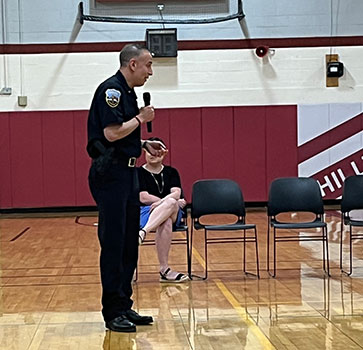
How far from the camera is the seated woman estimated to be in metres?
6.16

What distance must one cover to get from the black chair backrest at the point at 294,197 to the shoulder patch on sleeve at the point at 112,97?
109 inches

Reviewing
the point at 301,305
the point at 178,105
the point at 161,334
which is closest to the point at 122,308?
the point at 161,334

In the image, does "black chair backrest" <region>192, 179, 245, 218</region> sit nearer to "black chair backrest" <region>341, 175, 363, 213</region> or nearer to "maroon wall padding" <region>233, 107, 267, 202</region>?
"black chair backrest" <region>341, 175, 363, 213</region>

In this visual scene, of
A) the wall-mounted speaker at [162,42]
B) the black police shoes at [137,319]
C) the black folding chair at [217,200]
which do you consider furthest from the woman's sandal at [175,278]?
the wall-mounted speaker at [162,42]

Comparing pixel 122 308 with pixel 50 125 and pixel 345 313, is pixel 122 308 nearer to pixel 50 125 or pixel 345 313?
pixel 345 313

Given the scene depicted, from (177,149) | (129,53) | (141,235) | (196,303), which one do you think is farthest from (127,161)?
(177,149)

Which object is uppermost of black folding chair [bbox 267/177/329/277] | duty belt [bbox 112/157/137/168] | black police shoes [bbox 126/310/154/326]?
duty belt [bbox 112/157/137/168]

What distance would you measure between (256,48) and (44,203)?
490 centimetres

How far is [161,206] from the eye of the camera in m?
6.17

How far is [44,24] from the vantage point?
1271 cm

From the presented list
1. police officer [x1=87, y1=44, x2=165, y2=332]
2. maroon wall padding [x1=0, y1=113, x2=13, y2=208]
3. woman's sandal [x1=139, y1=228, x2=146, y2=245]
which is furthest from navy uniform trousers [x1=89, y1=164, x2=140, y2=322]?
maroon wall padding [x1=0, y1=113, x2=13, y2=208]

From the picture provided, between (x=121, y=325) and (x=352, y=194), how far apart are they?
3.30 meters

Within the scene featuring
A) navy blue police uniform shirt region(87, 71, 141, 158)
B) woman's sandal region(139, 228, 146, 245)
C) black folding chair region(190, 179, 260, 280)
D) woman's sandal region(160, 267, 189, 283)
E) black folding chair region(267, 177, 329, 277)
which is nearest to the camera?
navy blue police uniform shirt region(87, 71, 141, 158)

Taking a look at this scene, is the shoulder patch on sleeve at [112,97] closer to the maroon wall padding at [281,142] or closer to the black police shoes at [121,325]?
the black police shoes at [121,325]
